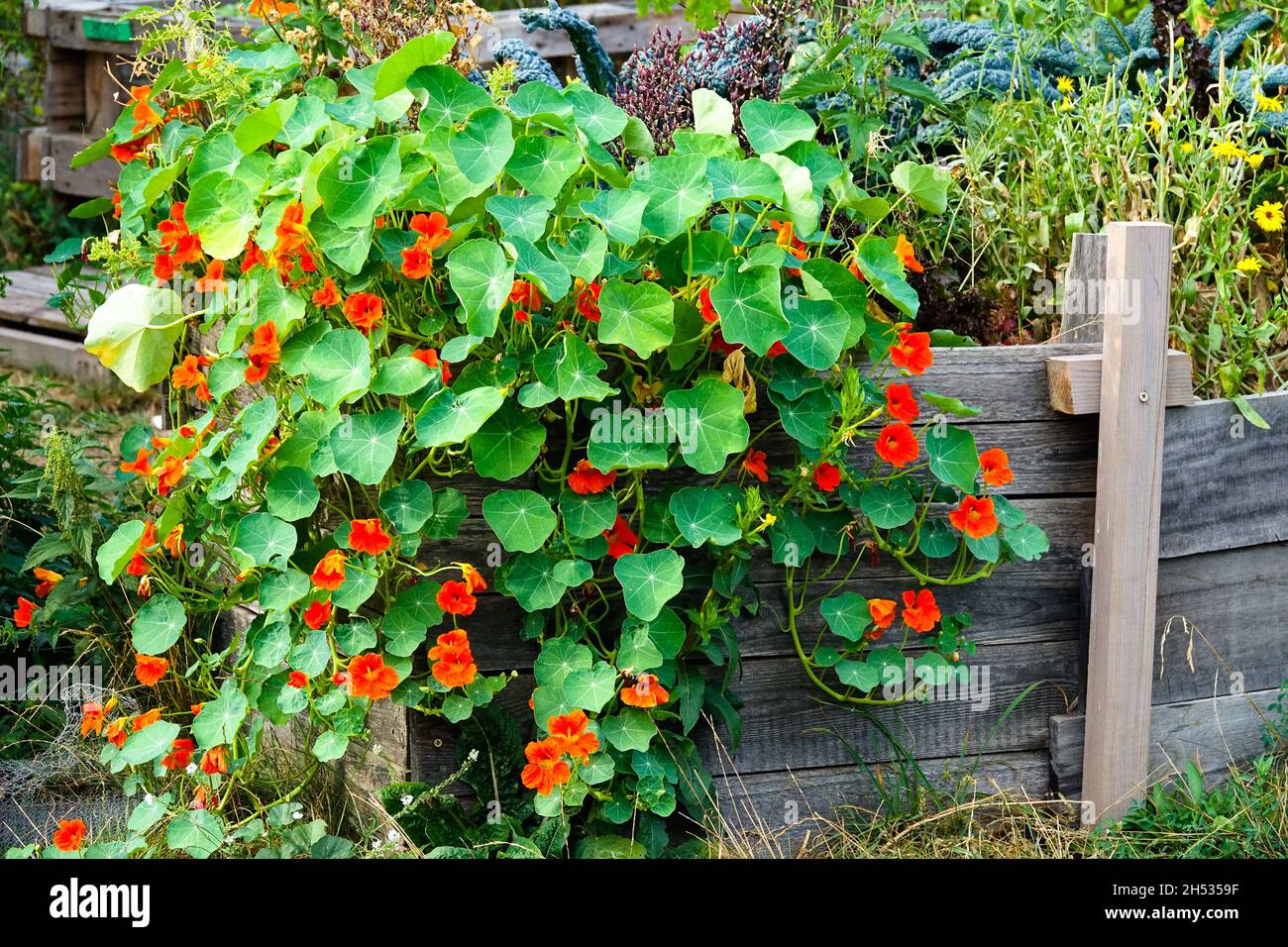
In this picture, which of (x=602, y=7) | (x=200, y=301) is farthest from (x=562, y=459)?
(x=602, y=7)

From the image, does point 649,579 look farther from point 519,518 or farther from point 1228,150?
point 1228,150

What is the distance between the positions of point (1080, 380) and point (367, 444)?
A: 120 centimetres

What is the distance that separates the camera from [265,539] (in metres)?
1.93

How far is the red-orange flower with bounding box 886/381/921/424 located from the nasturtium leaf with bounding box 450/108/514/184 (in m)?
0.68

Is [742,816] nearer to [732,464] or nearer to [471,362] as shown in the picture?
[732,464]

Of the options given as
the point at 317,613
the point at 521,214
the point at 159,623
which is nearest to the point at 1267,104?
the point at 521,214

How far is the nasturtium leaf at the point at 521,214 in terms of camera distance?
178cm

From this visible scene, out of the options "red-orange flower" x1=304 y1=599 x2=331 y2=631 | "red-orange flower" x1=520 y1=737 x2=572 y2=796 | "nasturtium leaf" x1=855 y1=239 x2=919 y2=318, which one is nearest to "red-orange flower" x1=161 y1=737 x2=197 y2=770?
"red-orange flower" x1=304 y1=599 x2=331 y2=631

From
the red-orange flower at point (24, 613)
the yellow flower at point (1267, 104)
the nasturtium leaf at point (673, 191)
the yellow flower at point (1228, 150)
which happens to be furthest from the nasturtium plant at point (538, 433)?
the yellow flower at point (1267, 104)

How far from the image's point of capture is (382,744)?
2076 mm

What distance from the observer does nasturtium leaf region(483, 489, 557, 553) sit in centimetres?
186

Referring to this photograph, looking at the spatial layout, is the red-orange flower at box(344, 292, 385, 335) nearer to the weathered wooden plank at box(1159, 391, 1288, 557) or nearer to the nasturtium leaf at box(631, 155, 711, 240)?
the nasturtium leaf at box(631, 155, 711, 240)

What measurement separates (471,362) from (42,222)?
480cm

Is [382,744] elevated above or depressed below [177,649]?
below
